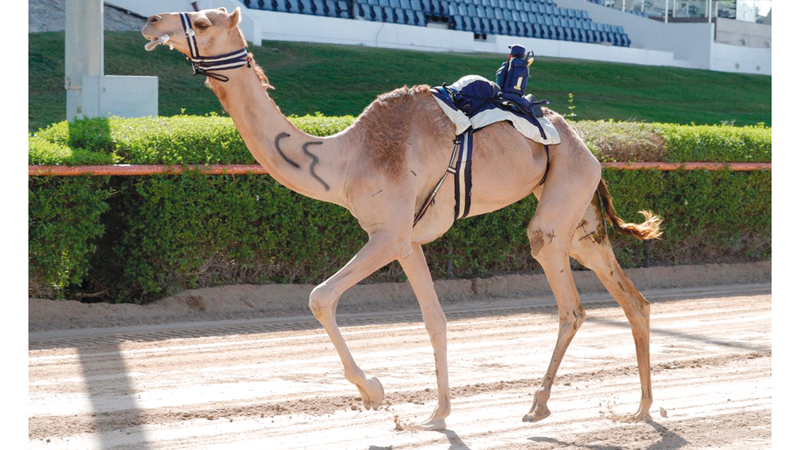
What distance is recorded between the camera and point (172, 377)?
8.08 metres

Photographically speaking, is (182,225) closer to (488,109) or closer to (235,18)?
(488,109)

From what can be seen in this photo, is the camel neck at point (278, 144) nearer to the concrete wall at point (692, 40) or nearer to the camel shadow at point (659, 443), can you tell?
the camel shadow at point (659, 443)

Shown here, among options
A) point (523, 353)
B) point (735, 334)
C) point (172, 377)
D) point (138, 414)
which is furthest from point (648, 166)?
point (138, 414)

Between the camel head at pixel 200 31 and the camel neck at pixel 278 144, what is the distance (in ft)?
0.65

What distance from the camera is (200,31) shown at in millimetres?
5965

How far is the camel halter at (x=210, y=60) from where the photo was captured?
592 cm

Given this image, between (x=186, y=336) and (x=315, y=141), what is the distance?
15.2ft

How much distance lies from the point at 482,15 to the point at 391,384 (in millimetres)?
34575

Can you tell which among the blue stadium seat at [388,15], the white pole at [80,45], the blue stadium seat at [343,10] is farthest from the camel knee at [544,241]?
the blue stadium seat at [388,15]

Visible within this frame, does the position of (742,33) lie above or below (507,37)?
above

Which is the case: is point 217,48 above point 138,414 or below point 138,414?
above

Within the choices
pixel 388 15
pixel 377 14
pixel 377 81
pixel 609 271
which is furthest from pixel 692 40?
pixel 609 271

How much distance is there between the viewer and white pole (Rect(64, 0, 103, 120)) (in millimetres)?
13594

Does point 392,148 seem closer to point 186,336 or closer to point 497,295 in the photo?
point 186,336
